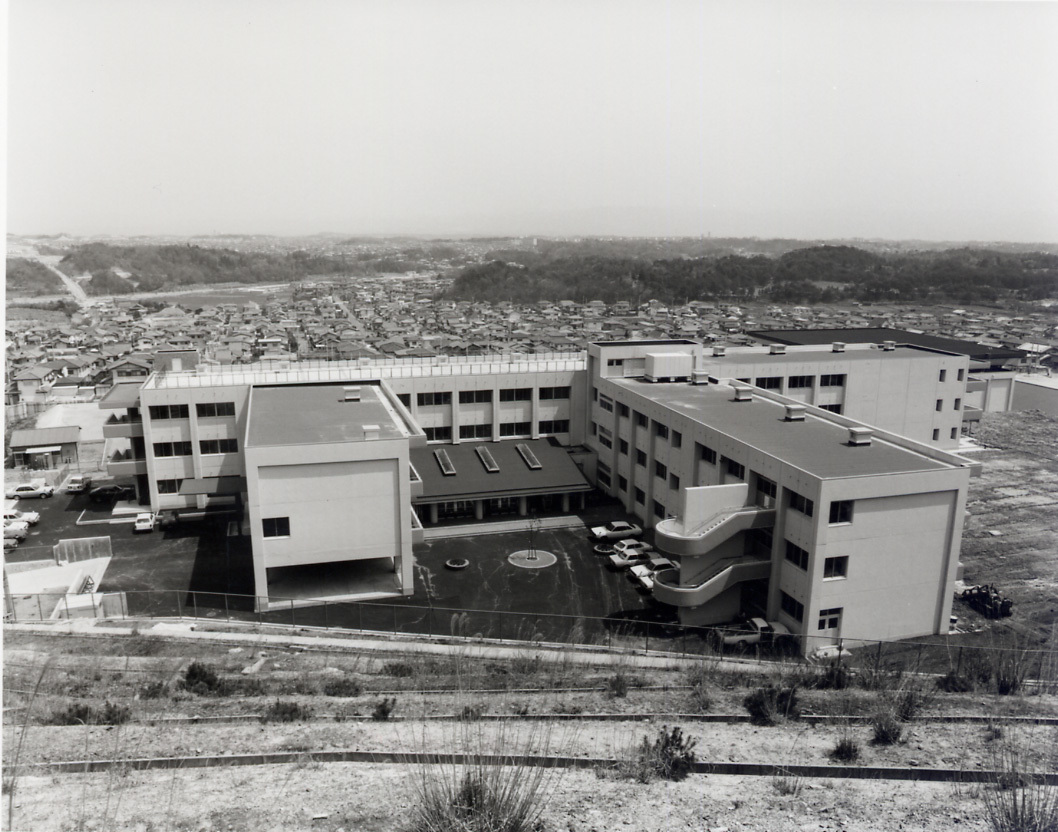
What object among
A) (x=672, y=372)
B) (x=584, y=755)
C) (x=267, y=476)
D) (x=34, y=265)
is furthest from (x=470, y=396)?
(x=34, y=265)

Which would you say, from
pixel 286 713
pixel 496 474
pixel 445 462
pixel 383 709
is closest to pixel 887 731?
pixel 383 709

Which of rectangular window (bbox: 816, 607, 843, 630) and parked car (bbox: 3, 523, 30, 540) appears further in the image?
parked car (bbox: 3, 523, 30, 540)

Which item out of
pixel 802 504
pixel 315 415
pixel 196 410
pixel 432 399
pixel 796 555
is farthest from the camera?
pixel 432 399

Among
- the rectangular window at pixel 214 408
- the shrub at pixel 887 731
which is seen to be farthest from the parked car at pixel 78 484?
the shrub at pixel 887 731

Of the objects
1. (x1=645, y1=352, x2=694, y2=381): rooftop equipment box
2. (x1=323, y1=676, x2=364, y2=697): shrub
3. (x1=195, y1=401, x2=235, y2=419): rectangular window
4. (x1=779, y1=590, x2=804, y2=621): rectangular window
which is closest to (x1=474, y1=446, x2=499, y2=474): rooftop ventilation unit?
(x1=645, y1=352, x2=694, y2=381): rooftop equipment box

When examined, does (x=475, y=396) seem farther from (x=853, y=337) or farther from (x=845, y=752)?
(x=853, y=337)

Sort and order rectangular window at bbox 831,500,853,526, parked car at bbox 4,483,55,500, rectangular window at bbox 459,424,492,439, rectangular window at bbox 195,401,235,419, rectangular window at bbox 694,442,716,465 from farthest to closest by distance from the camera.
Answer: rectangular window at bbox 459,424,492,439 < parked car at bbox 4,483,55,500 < rectangular window at bbox 195,401,235,419 < rectangular window at bbox 694,442,716,465 < rectangular window at bbox 831,500,853,526

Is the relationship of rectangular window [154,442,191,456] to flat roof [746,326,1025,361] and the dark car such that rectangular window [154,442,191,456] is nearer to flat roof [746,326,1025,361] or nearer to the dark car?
the dark car
